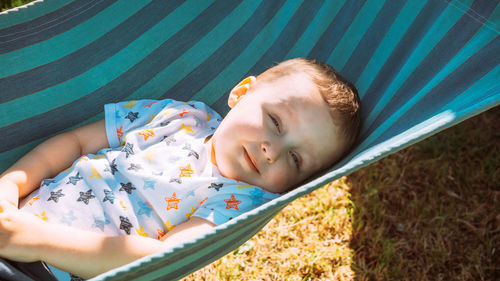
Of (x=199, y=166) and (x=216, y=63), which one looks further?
(x=216, y=63)

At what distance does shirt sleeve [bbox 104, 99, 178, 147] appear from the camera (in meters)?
1.73

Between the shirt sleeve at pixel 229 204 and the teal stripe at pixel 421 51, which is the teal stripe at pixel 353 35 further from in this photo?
the shirt sleeve at pixel 229 204

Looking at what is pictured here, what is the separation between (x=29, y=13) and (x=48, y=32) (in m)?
0.09

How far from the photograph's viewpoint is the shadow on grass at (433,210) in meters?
2.04

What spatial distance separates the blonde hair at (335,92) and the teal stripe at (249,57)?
0.84ft

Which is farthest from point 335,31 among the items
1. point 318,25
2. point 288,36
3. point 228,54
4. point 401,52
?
point 228,54

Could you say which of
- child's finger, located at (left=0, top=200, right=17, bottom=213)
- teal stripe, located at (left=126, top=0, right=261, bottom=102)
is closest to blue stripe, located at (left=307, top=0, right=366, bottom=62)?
teal stripe, located at (left=126, top=0, right=261, bottom=102)

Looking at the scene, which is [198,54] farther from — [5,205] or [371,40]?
[5,205]

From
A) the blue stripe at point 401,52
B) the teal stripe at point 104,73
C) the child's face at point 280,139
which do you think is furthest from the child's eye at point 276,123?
the teal stripe at point 104,73

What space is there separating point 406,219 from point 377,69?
2.60ft

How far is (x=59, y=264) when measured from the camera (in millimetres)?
1288

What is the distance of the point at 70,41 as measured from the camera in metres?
1.74

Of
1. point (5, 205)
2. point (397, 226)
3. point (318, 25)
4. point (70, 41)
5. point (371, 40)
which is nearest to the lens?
point (5, 205)

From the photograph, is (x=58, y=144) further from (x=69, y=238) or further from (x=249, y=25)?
(x=249, y=25)
